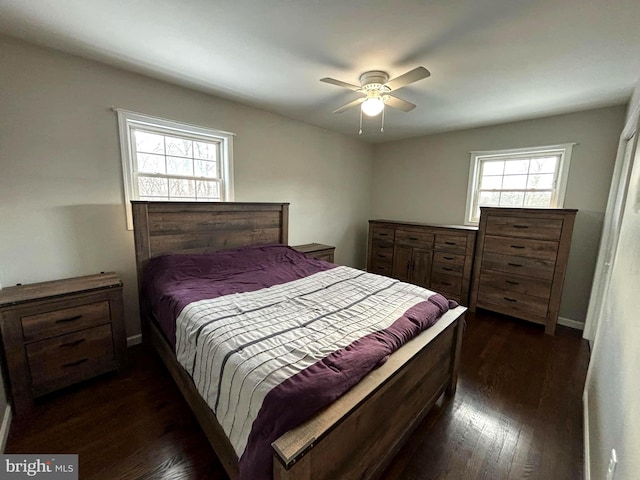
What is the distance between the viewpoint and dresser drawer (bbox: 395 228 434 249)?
367 cm

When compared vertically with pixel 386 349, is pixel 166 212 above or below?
above

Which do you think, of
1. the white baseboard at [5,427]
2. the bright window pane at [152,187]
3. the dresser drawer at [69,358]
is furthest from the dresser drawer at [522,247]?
the white baseboard at [5,427]

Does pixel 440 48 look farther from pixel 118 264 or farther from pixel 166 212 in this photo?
pixel 118 264

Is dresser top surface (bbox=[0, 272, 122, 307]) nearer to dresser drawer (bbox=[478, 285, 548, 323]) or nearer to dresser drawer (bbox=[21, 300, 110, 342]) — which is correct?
dresser drawer (bbox=[21, 300, 110, 342])

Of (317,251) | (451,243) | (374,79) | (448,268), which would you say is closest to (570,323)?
(448,268)

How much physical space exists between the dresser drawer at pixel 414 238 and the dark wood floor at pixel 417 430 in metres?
1.76

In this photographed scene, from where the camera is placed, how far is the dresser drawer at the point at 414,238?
3.67 m

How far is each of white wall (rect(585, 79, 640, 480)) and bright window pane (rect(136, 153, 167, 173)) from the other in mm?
3278

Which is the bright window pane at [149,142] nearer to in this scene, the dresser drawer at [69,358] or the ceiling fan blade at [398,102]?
the dresser drawer at [69,358]

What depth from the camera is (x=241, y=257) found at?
260cm

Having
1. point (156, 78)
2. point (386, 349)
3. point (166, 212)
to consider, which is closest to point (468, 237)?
point (386, 349)

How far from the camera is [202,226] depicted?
262 centimetres

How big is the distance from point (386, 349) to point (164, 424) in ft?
4.81

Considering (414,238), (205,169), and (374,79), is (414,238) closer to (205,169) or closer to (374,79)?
(374,79)
